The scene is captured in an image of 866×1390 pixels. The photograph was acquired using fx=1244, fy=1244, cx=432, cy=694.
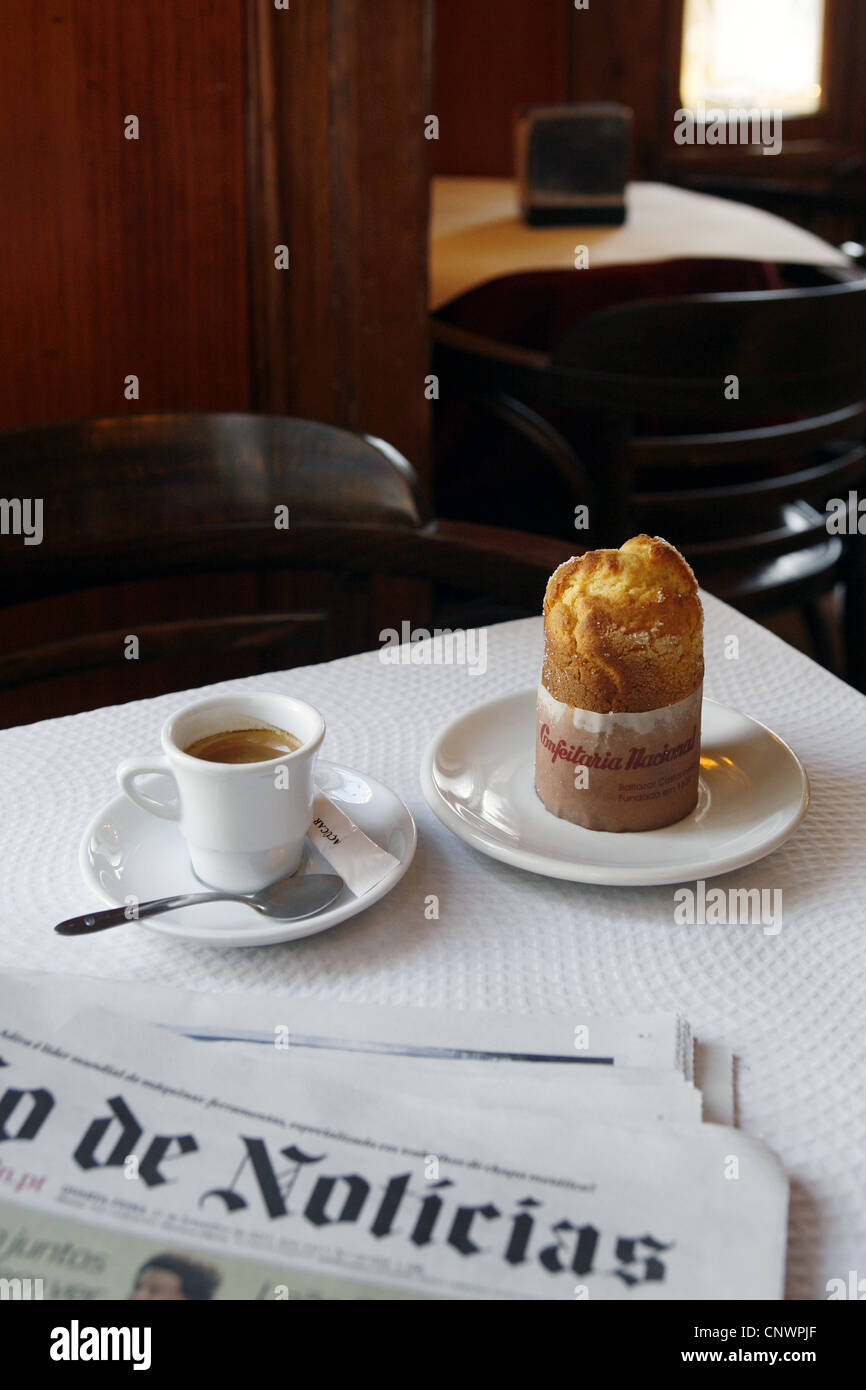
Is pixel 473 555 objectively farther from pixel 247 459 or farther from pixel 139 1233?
pixel 139 1233

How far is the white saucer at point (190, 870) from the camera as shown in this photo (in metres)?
0.56

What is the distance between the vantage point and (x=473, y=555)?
1.02 metres

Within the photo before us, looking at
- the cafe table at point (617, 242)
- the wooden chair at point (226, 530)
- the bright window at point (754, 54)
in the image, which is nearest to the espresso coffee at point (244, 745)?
the wooden chair at point (226, 530)

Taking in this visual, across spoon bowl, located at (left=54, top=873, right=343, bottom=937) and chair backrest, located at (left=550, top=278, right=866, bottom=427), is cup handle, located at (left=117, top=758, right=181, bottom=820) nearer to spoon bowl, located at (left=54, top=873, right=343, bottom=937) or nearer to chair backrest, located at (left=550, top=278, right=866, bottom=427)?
spoon bowl, located at (left=54, top=873, right=343, bottom=937)

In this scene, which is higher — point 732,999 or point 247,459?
point 247,459

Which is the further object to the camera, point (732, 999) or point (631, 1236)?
point (732, 999)

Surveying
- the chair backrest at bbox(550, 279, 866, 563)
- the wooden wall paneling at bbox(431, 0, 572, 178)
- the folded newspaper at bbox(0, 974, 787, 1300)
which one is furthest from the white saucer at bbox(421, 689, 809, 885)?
the wooden wall paneling at bbox(431, 0, 572, 178)

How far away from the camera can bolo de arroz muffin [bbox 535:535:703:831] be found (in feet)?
1.98

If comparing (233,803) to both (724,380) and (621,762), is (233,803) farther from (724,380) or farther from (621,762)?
(724,380)

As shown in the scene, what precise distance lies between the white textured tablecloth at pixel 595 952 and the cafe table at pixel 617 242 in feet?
4.48

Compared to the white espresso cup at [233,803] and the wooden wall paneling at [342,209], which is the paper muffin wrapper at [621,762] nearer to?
the white espresso cup at [233,803]

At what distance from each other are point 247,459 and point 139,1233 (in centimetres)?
83
